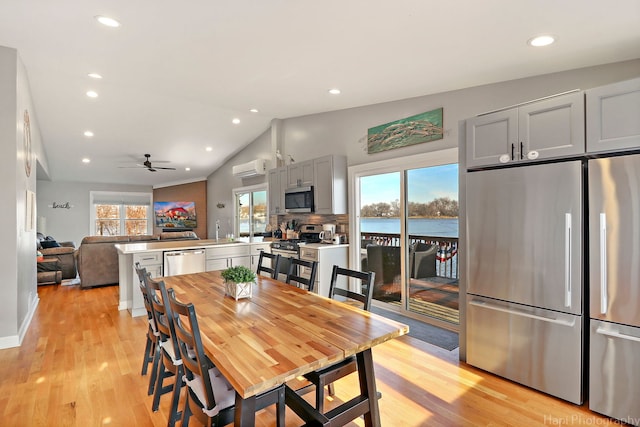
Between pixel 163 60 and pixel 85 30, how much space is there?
70 centimetres

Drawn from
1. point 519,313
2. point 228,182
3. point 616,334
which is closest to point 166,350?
point 519,313

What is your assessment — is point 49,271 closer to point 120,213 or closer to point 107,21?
point 120,213

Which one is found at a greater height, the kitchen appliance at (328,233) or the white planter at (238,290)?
the kitchen appliance at (328,233)

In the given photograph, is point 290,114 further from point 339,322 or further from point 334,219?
point 339,322

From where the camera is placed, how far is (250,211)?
8.21 m

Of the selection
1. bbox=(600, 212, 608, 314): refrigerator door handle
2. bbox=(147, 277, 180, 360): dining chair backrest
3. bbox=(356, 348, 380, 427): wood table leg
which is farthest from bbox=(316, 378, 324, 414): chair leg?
bbox=(600, 212, 608, 314): refrigerator door handle

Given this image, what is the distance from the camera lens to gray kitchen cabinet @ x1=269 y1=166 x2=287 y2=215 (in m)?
6.02

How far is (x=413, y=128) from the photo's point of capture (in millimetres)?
4078

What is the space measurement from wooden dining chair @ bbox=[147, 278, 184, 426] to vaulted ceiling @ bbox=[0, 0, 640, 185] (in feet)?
6.69

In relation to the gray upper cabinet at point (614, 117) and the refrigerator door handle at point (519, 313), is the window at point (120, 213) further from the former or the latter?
the gray upper cabinet at point (614, 117)

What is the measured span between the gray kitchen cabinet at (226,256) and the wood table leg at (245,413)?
3.61 meters

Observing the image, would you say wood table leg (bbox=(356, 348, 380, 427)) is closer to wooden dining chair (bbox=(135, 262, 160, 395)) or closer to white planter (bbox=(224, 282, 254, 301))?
white planter (bbox=(224, 282, 254, 301))

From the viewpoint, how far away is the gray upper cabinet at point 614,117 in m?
1.99

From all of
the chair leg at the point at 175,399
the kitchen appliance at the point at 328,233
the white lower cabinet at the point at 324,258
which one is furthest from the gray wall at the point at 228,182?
the chair leg at the point at 175,399
